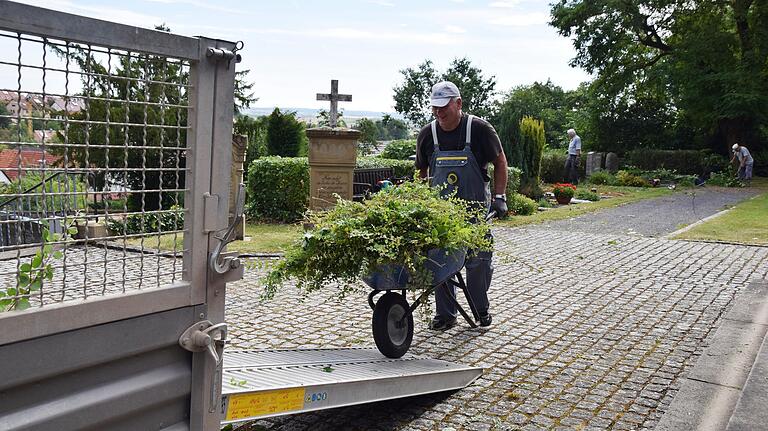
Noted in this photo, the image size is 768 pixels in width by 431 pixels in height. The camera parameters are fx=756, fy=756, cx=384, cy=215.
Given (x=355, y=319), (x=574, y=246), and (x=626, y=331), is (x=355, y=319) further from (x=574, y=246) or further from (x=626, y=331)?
(x=574, y=246)

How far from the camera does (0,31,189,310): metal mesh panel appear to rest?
1977 millimetres

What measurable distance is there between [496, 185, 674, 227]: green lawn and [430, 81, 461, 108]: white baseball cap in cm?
914

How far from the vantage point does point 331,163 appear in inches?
519

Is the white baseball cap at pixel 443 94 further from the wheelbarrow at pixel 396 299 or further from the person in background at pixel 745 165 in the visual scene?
the person in background at pixel 745 165

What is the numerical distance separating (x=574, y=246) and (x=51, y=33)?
413 inches

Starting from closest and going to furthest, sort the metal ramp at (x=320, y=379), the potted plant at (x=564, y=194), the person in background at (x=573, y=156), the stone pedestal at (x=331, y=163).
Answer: the metal ramp at (x=320, y=379), the stone pedestal at (x=331, y=163), the potted plant at (x=564, y=194), the person in background at (x=573, y=156)

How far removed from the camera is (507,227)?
14297mm

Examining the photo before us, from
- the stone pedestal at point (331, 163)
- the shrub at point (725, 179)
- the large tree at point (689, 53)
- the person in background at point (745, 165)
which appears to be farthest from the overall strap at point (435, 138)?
the large tree at point (689, 53)

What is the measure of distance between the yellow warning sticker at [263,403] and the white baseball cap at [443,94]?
304 cm

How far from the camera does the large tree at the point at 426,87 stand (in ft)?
190

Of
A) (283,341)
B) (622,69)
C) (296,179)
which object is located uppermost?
(622,69)

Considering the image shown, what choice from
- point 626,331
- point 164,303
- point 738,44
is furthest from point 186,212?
point 738,44

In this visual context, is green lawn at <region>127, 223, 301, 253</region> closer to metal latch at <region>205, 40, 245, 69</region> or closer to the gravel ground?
metal latch at <region>205, 40, 245, 69</region>

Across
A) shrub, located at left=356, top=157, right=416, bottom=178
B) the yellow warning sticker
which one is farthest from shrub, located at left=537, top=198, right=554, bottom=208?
the yellow warning sticker
